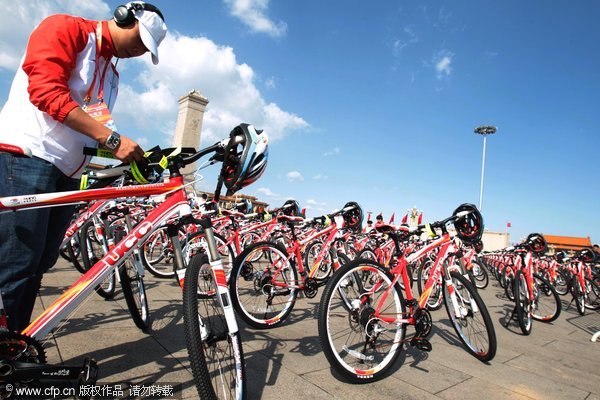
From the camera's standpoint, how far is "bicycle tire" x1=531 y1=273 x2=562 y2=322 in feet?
18.6

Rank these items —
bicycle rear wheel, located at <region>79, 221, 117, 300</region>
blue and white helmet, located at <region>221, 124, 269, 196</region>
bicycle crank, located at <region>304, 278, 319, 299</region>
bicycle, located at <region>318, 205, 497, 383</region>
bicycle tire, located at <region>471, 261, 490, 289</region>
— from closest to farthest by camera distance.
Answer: blue and white helmet, located at <region>221, 124, 269, 196</region>, bicycle, located at <region>318, 205, 497, 383</region>, bicycle rear wheel, located at <region>79, 221, 117, 300</region>, bicycle crank, located at <region>304, 278, 319, 299</region>, bicycle tire, located at <region>471, 261, 490, 289</region>

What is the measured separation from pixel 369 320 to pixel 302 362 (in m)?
0.65

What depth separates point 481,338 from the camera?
11.2ft

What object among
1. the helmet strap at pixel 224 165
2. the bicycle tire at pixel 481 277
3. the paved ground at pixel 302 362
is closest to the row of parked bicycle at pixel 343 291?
the paved ground at pixel 302 362

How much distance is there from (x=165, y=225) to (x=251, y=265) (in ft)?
6.30

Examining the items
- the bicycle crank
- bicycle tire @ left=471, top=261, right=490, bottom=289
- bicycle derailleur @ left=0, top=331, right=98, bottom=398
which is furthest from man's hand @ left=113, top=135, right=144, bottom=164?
bicycle tire @ left=471, top=261, right=490, bottom=289

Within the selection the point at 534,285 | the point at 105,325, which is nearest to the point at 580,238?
the point at 534,285

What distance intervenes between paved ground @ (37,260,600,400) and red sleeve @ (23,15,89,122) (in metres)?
1.68

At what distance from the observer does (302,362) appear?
2711 mm

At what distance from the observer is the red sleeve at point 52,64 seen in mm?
1516

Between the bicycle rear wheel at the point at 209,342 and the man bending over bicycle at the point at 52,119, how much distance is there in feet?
2.45

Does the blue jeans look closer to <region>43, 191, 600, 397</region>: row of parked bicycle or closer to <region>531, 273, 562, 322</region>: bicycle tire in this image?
<region>43, 191, 600, 397</region>: row of parked bicycle

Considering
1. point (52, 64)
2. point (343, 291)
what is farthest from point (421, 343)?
point (52, 64)

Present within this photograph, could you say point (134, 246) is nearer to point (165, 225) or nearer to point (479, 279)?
point (165, 225)
